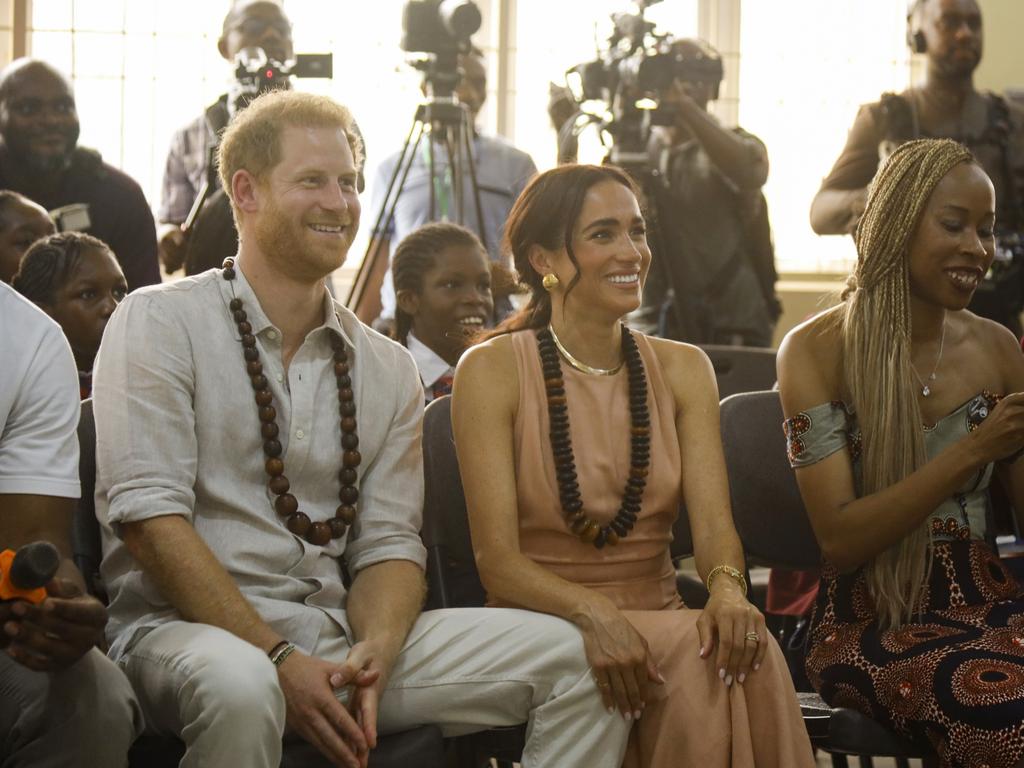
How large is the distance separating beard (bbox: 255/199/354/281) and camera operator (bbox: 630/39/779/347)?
2.12 m

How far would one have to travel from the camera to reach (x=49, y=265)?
10.3 ft

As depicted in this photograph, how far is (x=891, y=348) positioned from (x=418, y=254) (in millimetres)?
1376

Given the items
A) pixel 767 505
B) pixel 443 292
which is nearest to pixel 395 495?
pixel 767 505

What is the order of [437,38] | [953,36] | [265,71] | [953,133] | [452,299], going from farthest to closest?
1. [953,36]
2. [953,133]
3. [437,38]
4. [265,71]
5. [452,299]

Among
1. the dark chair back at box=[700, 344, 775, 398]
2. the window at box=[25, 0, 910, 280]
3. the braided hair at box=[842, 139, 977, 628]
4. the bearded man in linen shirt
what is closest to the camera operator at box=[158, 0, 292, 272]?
the window at box=[25, 0, 910, 280]

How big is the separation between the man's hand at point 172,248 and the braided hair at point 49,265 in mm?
698

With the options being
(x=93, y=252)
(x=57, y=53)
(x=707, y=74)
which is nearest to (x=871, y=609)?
(x=93, y=252)

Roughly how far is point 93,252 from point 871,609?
1787 millimetres

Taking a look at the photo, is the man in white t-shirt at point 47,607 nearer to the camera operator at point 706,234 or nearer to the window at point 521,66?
the camera operator at point 706,234

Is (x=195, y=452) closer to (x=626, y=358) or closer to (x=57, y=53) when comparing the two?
(x=626, y=358)

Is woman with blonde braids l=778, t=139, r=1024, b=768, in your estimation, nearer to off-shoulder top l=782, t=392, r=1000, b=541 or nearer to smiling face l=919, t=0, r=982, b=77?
off-shoulder top l=782, t=392, r=1000, b=541

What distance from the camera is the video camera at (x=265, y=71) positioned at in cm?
362

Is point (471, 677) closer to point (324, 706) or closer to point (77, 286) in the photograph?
point (324, 706)

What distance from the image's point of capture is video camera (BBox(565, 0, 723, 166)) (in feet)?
13.4
